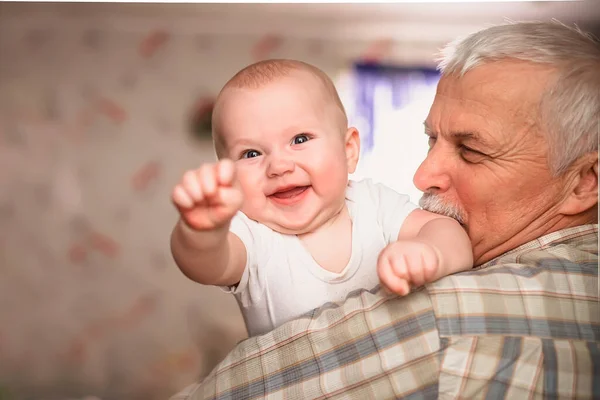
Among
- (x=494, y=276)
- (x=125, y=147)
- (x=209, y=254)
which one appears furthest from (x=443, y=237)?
(x=125, y=147)

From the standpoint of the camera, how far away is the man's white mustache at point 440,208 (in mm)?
1159

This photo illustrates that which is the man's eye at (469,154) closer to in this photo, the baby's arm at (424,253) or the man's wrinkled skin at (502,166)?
the man's wrinkled skin at (502,166)

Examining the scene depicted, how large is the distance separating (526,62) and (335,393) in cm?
57

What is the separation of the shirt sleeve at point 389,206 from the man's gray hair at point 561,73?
22 cm

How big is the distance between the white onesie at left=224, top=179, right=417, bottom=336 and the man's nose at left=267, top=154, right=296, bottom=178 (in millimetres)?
79

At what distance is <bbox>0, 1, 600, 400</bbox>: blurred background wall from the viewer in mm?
1217

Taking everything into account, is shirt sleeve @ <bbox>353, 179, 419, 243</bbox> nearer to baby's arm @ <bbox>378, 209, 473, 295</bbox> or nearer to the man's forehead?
baby's arm @ <bbox>378, 209, 473, 295</bbox>

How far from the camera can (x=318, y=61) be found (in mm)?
1236

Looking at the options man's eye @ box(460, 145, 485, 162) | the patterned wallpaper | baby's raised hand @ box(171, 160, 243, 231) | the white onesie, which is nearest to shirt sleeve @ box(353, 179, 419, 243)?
the white onesie

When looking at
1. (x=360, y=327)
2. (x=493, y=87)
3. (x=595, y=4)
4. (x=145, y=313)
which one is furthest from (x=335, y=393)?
(x=595, y=4)

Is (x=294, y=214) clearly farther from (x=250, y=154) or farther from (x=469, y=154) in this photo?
(x=469, y=154)

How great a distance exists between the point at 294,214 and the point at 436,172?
0.24m

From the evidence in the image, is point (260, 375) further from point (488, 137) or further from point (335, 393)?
point (488, 137)

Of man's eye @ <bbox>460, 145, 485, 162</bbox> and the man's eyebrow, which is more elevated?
the man's eyebrow
